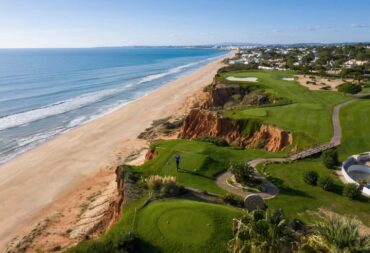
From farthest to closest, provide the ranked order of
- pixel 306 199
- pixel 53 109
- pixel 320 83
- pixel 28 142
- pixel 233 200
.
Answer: pixel 53 109 → pixel 320 83 → pixel 28 142 → pixel 306 199 → pixel 233 200

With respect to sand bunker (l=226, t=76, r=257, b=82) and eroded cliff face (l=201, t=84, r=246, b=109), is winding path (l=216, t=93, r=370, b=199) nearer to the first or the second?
eroded cliff face (l=201, t=84, r=246, b=109)

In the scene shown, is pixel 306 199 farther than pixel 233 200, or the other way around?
pixel 306 199

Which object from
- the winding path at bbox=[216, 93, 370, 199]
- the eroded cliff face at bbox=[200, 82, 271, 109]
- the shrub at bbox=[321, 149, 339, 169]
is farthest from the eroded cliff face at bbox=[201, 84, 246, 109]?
the shrub at bbox=[321, 149, 339, 169]

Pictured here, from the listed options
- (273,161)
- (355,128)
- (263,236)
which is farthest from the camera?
(355,128)

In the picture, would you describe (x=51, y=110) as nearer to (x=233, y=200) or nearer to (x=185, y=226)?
(x=233, y=200)

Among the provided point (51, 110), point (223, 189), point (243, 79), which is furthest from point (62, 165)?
point (243, 79)

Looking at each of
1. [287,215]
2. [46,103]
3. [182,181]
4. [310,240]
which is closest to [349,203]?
[287,215]

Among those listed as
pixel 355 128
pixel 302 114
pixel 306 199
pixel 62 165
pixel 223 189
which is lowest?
pixel 62 165
